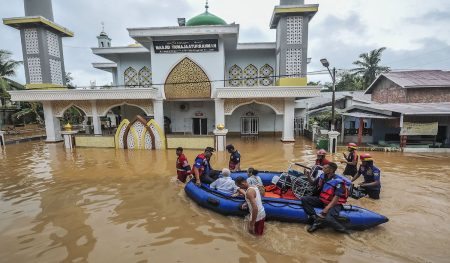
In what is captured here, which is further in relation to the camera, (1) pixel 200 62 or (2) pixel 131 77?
(2) pixel 131 77

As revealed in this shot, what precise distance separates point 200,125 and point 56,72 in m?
10.8

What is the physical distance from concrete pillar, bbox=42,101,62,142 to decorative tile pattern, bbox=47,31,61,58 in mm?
3774

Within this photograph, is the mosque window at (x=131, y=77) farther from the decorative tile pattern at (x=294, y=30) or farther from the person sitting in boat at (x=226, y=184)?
the person sitting in boat at (x=226, y=184)

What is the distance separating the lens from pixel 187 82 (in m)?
14.9

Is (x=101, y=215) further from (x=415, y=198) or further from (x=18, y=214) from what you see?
(x=415, y=198)

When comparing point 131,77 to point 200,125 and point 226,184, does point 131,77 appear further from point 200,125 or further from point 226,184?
point 226,184

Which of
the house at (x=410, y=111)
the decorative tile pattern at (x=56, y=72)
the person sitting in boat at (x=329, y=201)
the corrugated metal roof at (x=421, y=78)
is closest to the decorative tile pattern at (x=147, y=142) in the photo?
the decorative tile pattern at (x=56, y=72)

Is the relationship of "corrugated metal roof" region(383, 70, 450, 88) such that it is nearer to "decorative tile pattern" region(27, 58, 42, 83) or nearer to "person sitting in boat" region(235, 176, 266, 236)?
"person sitting in boat" region(235, 176, 266, 236)

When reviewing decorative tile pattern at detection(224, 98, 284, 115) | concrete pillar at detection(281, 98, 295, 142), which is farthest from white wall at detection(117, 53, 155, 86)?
concrete pillar at detection(281, 98, 295, 142)

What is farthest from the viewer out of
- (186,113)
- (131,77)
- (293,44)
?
(131,77)

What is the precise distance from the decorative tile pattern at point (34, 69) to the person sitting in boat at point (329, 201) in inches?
729

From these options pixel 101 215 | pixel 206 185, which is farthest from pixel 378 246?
pixel 101 215

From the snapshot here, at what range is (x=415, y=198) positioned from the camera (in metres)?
5.73

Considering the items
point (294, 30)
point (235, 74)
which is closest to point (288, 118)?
point (294, 30)
